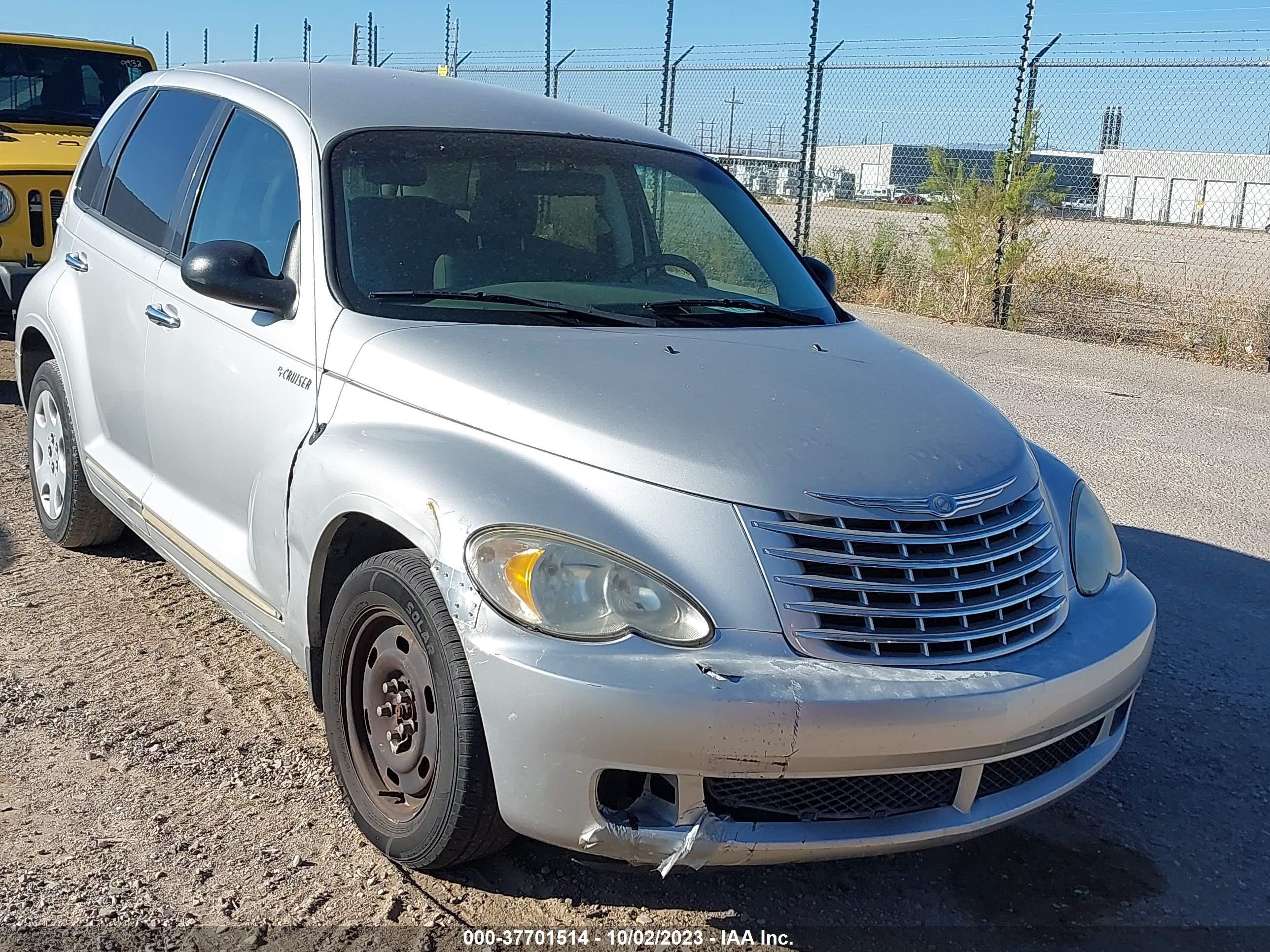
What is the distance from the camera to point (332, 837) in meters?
3.12

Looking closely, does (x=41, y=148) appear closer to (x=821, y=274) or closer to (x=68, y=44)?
(x=68, y=44)

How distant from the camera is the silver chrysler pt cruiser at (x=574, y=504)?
2.52 metres

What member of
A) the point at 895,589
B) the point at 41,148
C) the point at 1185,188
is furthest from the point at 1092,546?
the point at 1185,188

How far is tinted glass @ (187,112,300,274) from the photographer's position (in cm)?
365

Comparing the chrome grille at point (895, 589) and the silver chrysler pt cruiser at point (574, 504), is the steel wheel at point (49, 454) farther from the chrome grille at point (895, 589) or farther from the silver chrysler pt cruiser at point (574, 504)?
the chrome grille at point (895, 589)

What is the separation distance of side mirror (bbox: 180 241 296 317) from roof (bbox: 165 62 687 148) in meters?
0.43

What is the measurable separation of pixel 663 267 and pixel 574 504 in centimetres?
160

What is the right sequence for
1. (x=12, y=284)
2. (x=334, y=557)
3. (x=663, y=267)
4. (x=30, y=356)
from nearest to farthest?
(x=334, y=557) < (x=663, y=267) < (x=30, y=356) < (x=12, y=284)

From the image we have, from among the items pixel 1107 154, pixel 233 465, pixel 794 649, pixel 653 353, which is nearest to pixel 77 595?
pixel 233 465

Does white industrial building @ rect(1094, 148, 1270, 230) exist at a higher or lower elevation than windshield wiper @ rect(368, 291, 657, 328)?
higher

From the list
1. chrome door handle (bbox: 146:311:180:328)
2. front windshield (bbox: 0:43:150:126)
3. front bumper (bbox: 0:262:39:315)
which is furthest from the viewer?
front windshield (bbox: 0:43:150:126)

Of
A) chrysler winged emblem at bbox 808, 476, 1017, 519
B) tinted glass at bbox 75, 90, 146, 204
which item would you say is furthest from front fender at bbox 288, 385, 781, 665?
tinted glass at bbox 75, 90, 146, 204

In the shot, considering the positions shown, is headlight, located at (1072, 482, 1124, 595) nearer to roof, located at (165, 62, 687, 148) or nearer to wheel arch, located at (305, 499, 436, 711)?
wheel arch, located at (305, 499, 436, 711)

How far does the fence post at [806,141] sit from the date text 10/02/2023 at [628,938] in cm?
1099
